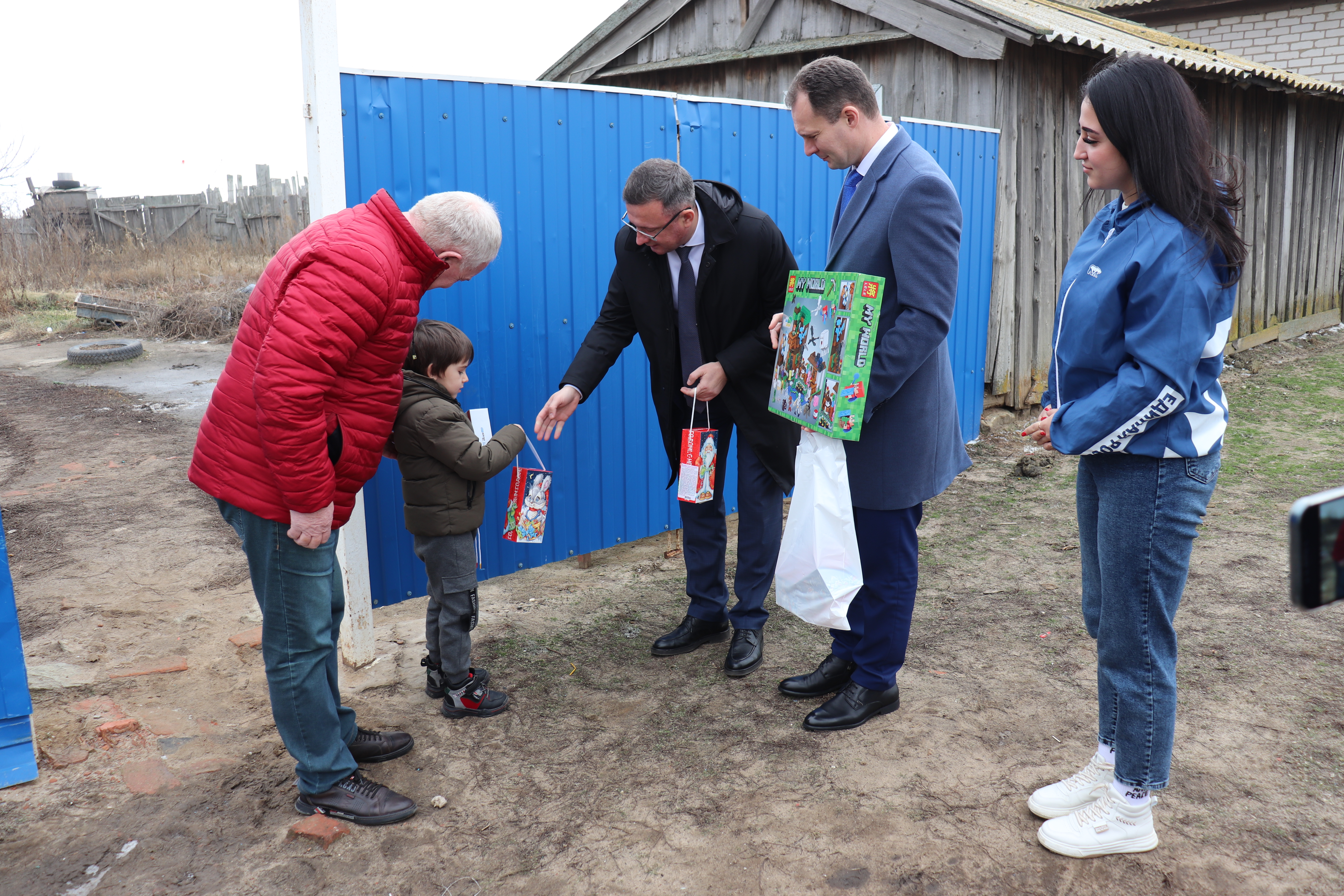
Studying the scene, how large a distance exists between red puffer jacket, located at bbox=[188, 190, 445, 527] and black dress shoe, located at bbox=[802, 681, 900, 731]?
169 cm

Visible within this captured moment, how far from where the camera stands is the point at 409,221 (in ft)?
7.97

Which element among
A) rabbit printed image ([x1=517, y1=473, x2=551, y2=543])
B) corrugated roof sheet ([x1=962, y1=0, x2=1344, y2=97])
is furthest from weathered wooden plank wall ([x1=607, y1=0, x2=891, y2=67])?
rabbit printed image ([x1=517, y1=473, x2=551, y2=543])

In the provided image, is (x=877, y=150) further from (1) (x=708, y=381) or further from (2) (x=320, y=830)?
(2) (x=320, y=830)

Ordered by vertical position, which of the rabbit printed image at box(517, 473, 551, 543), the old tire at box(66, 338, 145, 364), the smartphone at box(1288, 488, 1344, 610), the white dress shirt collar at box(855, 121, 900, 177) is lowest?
the old tire at box(66, 338, 145, 364)

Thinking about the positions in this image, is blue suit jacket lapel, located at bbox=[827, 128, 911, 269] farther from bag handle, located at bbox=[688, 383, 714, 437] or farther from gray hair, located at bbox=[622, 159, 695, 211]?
bag handle, located at bbox=[688, 383, 714, 437]

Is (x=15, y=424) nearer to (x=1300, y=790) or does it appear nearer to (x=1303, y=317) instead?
(x=1300, y=790)

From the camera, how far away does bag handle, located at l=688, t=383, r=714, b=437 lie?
11.0 feet

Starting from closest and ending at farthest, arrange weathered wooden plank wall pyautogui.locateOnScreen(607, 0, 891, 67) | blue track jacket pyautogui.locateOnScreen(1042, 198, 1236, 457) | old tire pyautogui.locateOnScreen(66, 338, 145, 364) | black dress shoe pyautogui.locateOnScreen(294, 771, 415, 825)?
blue track jacket pyautogui.locateOnScreen(1042, 198, 1236, 457) < black dress shoe pyautogui.locateOnScreen(294, 771, 415, 825) < weathered wooden plank wall pyautogui.locateOnScreen(607, 0, 891, 67) < old tire pyautogui.locateOnScreen(66, 338, 145, 364)

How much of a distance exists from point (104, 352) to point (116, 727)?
9297mm

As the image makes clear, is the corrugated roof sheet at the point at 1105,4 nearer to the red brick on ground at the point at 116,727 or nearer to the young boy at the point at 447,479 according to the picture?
the young boy at the point at 447,479

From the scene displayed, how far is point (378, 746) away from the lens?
2.84 meters

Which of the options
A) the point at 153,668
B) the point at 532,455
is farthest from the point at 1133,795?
the point at 153,668

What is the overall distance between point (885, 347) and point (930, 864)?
1429 millimetres

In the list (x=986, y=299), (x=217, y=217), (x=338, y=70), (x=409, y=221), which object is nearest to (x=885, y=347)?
(x=409, y=221)
